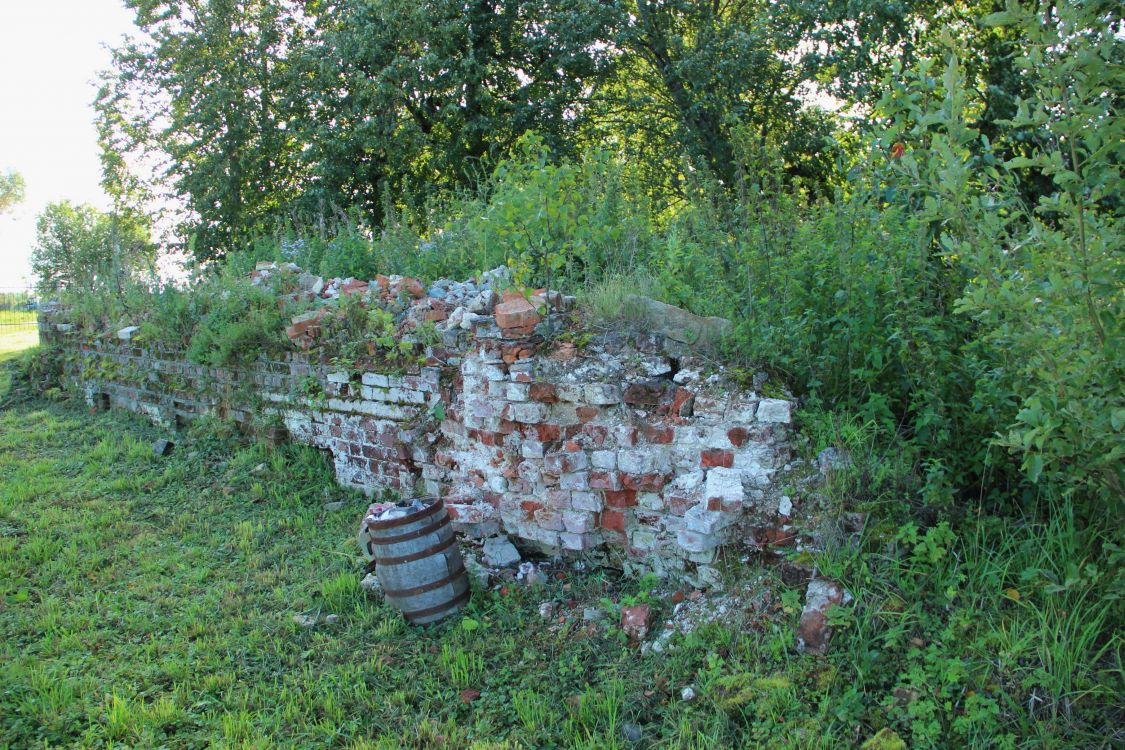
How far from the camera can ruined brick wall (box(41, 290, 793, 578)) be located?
11.3ft

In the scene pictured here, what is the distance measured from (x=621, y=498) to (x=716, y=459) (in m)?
0.60

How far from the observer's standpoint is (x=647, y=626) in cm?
323

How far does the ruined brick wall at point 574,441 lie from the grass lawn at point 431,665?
1.23 ft


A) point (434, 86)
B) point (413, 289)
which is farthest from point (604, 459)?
point (434, 86)

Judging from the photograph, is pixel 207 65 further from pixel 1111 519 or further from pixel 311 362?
pixel 1111 519

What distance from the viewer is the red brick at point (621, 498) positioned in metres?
3.82

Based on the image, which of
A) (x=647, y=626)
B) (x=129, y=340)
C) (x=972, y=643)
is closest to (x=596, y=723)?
(x=647, y=626)

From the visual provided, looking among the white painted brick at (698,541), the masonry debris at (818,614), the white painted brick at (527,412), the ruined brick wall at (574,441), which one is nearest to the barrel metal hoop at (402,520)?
the ruined brick wall at (574,441)

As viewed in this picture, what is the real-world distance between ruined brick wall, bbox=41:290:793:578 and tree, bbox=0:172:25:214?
6497 centimetres

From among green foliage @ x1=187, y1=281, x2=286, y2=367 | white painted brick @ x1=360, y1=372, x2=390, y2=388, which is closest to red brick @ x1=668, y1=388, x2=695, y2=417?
white painted brick @ x1=360, y1=372, x2=390, y2=388

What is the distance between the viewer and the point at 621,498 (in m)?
3.84

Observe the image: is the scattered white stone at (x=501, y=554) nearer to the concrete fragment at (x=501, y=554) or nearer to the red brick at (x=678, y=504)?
the concrete fragment at (x=501, y=554)

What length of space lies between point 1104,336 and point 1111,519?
886 mm

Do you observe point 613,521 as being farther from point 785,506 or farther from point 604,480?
point 785,506
